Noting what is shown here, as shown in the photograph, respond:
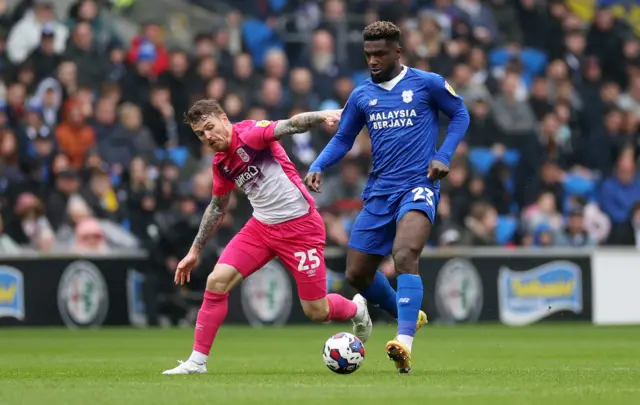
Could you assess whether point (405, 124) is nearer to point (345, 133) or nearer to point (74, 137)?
point (345, 133)

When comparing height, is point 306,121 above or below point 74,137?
below

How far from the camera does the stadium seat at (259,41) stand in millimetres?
22578

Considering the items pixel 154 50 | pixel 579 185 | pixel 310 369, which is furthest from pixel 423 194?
pixel 579 185

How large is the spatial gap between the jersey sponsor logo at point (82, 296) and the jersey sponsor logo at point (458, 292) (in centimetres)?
472

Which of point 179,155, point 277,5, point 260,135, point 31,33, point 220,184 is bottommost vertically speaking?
point 220,184

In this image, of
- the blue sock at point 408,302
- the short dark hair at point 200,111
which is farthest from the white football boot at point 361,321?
the short dark hair at point 200,111

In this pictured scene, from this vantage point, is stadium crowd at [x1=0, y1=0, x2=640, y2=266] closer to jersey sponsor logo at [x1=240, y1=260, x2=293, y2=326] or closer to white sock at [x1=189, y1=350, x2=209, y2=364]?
jersey sponsor logo at [x1=240, y1=260, x2=293, y2=326]

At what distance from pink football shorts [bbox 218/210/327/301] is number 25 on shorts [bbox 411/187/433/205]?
89 centimetres

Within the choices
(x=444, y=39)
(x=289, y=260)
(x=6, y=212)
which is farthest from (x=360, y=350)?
(x=444, y=39)

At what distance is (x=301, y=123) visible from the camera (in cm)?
991

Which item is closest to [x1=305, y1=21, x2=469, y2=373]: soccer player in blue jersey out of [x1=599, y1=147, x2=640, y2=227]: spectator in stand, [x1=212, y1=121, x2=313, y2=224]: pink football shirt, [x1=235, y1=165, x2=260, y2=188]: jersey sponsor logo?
[x1=212, y1=121, x2=313, y2=224]: pink football shirt

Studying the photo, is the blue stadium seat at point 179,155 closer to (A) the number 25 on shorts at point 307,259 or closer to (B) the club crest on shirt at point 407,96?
(A) the number 25 on shorts at point 307,259

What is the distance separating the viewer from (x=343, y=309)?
429 inches

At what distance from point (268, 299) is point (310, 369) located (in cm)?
821
